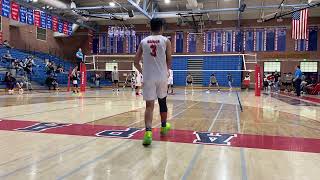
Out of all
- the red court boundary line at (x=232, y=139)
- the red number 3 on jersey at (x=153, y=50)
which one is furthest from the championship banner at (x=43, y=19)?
the red number 3 on jersey at (x=153, y=50)

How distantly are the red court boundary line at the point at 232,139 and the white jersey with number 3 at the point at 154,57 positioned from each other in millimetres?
825

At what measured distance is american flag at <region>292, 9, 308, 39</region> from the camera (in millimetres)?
19750

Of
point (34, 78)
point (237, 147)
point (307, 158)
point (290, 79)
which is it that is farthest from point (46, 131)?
point (290, 79)

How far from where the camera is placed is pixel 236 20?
2681cm

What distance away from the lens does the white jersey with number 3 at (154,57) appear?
4.00 m

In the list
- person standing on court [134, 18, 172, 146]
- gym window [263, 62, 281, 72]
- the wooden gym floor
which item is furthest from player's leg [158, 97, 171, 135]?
gym window [263, 62, 281, 72]

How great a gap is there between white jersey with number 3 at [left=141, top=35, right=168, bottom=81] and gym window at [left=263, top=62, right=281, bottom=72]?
23624 millimetres

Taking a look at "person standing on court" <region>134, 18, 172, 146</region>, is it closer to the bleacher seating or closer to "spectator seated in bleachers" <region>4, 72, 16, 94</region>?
"spectator seated in bleachers" <region>4, 72, 16, 94</region>

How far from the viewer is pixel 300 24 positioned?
65.9 ft

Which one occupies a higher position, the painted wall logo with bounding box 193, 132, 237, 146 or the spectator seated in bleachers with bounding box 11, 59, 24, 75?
the spectator seated in bleachers with bounding box 11, 59, 24, 75

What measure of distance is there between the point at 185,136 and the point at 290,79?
20600mm

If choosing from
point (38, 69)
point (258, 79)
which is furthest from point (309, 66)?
point (38, 69)

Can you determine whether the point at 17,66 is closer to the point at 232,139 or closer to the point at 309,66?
the point at 232,139

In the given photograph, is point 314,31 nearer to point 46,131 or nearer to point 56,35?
point 56,35
